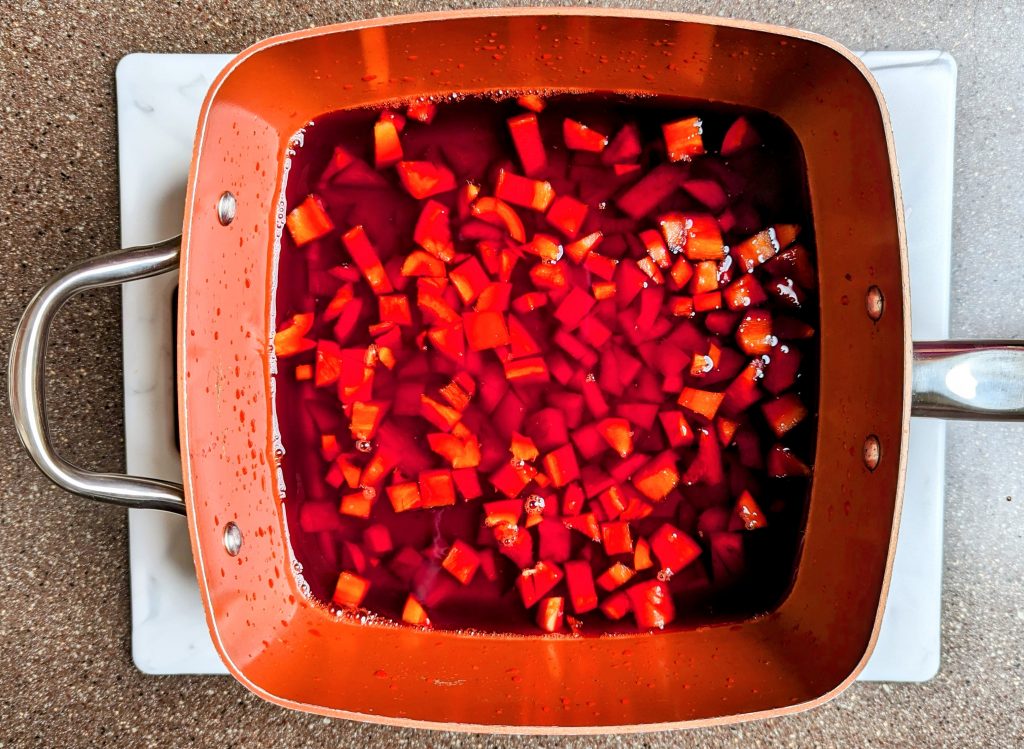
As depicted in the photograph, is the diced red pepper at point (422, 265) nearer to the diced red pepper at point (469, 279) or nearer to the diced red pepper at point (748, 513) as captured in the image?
the diced red pepper at point (469, 279)

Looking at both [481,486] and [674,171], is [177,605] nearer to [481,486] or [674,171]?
[481,486]

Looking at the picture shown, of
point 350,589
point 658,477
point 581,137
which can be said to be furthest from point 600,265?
point 350,589

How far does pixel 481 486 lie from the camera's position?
804 mm

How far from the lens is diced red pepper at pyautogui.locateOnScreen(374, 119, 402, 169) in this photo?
2.53 feet

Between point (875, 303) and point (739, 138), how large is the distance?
24 cm

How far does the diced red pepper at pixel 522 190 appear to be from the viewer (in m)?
0.77


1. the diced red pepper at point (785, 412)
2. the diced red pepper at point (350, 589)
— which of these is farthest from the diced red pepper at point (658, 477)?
the diced red pepper at point (350, 589)

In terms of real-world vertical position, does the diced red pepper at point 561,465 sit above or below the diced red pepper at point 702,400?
below

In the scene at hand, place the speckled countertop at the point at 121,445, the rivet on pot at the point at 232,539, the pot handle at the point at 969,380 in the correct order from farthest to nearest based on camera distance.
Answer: the speckled countertop at the point at 121,445, the rivet on pot at the point at 232,539, the pot handle at the point at 969,380

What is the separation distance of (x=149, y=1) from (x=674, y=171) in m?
0.64

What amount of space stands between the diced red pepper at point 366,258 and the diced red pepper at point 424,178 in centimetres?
7

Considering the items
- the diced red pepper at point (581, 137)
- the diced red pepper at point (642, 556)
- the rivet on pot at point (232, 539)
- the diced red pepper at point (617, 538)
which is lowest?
the diced red pepper at point (642, 556)

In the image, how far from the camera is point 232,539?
2.35ft

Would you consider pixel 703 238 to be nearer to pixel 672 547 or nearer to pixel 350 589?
pixel 672 547
